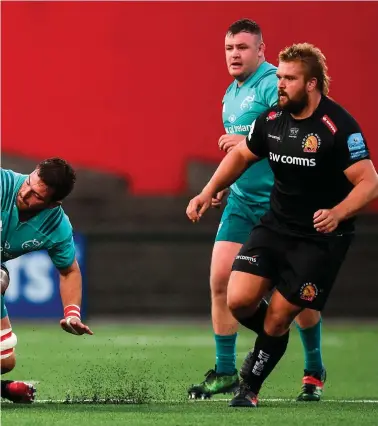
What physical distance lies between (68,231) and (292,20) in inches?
339

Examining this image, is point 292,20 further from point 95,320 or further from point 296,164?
point 296,164

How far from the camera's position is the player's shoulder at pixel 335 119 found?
6.58 m

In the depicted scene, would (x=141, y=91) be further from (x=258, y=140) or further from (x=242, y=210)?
(x=258, y=140)

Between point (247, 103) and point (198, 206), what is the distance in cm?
107

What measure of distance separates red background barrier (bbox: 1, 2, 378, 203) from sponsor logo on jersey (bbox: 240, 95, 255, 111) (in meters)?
7.39

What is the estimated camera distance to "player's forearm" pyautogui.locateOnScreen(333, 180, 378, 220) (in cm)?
648

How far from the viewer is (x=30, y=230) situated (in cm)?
673

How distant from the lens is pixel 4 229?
6.70 m

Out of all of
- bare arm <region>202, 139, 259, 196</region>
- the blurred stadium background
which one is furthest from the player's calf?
the blurred stadium background

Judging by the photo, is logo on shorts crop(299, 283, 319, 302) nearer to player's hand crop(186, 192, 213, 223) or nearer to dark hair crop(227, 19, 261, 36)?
player's hand crop(186, 192, 213, 223)

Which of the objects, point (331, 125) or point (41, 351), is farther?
point (41, 351)

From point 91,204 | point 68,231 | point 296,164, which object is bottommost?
point 91,204

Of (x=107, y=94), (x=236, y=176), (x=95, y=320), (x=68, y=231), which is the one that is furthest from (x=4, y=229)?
(x=107, y=94)

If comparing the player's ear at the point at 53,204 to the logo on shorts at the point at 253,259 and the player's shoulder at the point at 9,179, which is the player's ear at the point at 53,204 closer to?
the player's shoulder at the point at 9,179
